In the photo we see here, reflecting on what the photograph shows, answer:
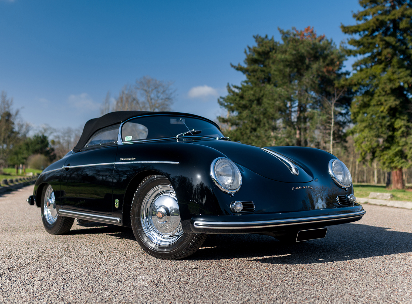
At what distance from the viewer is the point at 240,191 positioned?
9.52ft

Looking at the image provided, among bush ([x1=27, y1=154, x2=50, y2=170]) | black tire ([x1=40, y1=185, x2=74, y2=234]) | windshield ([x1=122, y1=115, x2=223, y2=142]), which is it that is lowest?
black tire ([x1=40, y1=185, x2=74, y2=234])

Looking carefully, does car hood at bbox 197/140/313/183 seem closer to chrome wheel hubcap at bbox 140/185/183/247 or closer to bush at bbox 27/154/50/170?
chrome wheel hubcap at bbox 140/185/183/247

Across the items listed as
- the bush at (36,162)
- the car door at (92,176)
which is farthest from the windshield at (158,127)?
the bush at (36,162)

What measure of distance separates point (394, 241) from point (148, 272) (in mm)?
3042

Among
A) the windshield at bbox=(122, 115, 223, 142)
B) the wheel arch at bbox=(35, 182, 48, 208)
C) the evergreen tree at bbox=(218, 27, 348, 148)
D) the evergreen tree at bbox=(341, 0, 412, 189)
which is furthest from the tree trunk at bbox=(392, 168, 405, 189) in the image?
the wheel arch at bbox=(35, 182, 48, 208)

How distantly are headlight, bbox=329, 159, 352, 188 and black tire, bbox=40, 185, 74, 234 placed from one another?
325 cm

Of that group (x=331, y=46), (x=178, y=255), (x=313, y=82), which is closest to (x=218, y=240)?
(x=178, y=255)

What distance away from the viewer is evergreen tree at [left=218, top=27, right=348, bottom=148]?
3058cm

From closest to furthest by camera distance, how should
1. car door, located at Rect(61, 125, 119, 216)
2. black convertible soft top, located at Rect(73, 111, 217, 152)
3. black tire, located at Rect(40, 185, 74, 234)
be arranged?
car door, located at Rect(61, 125, 119, 216)
black convertible soft top, located at Rect(73, 111, 217, 152)
black tire, located at Rect(40, 185, 74, 234)

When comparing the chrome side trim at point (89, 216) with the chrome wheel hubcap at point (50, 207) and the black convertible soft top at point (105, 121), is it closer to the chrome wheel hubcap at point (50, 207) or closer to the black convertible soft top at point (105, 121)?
the chrome wheel hubcap at point (50, 207)

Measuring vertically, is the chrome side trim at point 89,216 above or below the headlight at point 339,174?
below

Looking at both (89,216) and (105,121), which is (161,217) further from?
(105,121)

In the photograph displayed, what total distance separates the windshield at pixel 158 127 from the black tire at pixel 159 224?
766 mm

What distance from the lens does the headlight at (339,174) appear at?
11.8 feet
